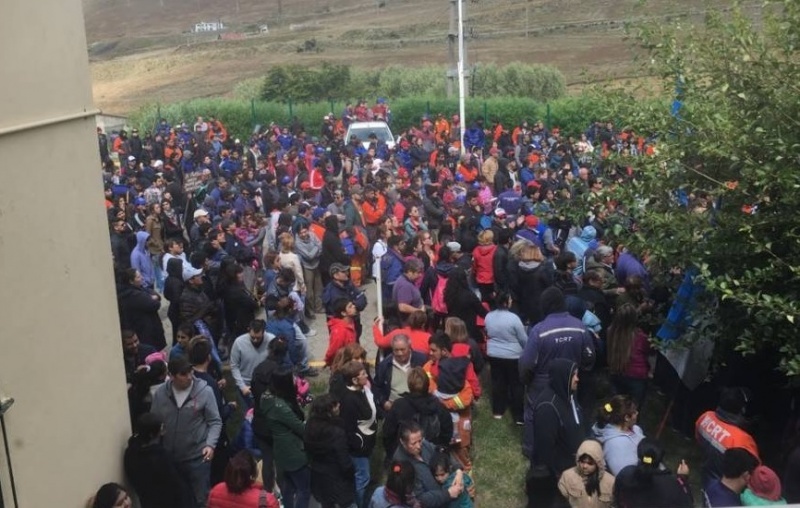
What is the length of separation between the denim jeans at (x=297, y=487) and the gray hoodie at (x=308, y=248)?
4872 mm

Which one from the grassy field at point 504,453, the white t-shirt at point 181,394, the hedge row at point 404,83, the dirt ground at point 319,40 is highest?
the dirt ground at point 319,40

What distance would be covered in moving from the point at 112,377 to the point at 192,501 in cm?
134

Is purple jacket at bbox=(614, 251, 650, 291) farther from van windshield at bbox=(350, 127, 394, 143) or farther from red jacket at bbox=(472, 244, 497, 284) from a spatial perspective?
van windshield at bbox=(350, 127, 394, 143)

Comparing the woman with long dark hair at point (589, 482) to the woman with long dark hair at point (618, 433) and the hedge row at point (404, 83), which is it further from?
the hedge row at point (404, 83)

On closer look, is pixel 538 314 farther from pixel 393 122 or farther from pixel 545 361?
pixel 393 122

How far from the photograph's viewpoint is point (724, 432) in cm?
588

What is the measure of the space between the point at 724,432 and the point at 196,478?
150 inches

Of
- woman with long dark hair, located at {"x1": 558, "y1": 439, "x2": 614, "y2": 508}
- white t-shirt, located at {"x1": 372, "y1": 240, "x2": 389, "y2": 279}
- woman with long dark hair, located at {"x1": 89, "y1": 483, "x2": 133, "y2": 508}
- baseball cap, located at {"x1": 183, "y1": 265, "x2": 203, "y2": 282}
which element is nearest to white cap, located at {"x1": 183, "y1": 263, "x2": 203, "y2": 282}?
baseball cap, located at {"x1": 183, "y1": 265, "x2": 203, "y2": 282}

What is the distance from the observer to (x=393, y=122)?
31875mm

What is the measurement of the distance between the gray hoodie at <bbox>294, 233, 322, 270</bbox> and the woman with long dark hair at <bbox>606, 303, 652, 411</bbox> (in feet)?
15.3

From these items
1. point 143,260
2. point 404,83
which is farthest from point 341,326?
point 404,83

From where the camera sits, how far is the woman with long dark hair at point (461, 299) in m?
8.99

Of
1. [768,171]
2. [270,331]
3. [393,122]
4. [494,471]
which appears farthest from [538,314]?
[393,122]

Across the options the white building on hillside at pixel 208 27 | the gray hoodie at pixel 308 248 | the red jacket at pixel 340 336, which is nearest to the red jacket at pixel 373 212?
the gray hoodie at pixel 308 248
